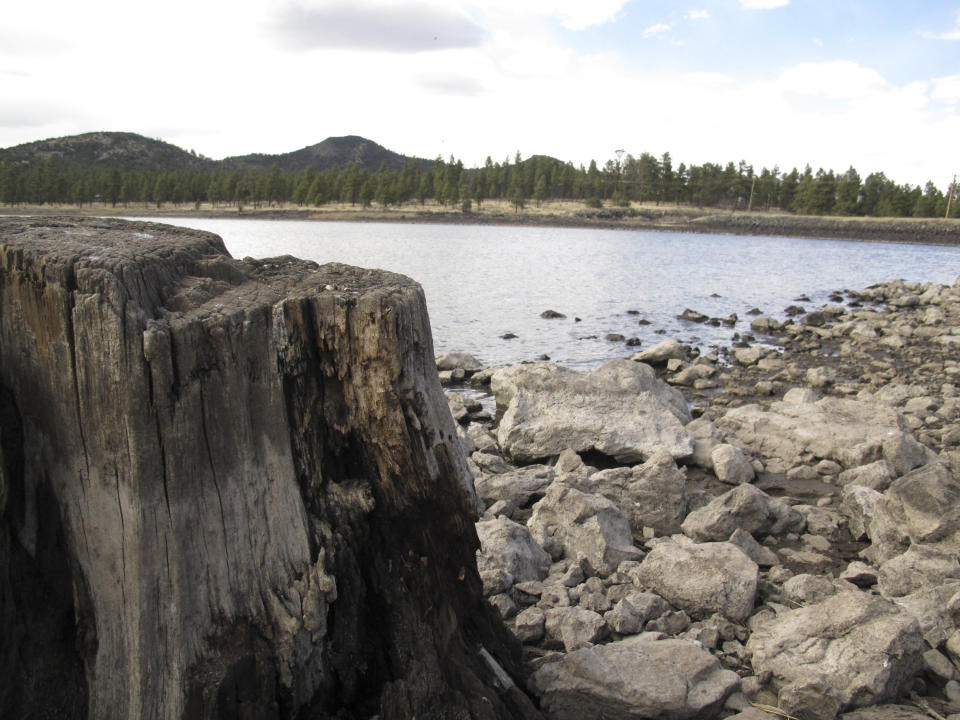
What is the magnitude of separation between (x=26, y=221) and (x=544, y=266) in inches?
1711

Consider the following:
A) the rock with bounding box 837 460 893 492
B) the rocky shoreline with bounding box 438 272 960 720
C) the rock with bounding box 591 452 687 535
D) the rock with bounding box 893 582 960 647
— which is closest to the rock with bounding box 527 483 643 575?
the rocky shoreline with bounding box 438 272 960 720

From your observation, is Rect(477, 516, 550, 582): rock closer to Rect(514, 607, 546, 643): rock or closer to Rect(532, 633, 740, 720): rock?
Rect(514, 607, 546, 643): rock

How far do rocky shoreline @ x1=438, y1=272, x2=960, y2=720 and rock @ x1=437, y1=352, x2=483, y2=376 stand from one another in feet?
11.0

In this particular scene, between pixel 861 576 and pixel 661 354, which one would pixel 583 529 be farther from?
pixel 661 354

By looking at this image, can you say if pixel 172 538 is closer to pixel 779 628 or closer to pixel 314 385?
pixel 314 385

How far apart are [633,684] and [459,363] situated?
12.9 meters

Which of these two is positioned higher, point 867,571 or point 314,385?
point 314,385

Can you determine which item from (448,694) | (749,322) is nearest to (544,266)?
(749,322)

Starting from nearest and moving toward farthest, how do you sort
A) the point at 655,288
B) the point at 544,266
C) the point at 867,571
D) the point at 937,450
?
the point at 867,571 → the point at 937,450 → the point at 655,288 → the point at 544,266

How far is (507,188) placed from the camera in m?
135

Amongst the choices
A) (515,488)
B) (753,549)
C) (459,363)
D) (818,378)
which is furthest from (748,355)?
(753,549)

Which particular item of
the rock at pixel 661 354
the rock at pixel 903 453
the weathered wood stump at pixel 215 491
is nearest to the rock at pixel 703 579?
the weathered wood stump at pixel 215 491

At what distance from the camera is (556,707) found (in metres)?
3.64

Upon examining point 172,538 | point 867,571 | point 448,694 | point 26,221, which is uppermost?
point 26,221
